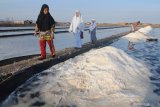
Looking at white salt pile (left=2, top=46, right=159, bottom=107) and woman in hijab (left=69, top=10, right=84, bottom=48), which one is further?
woman in hijab (left=69, top=10, right=84, bottom=48)

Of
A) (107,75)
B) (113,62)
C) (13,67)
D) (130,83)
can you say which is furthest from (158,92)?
(13,67)

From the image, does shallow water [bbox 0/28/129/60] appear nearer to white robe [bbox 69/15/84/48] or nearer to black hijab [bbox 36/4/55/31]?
white robe [bbox 69/15/84/48]

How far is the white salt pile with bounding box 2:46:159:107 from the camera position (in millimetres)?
7266

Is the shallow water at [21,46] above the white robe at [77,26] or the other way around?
the other way around

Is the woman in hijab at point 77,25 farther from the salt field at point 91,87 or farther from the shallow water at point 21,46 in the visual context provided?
the salt field at point 91,87

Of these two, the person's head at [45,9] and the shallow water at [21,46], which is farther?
the shallow water at [21,46]

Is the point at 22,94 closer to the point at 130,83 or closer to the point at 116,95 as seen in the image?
the point at 116,95

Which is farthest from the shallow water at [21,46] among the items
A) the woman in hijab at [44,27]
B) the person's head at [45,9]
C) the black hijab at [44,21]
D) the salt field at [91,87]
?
the salt field at [91,87]

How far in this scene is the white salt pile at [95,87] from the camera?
727 centimetres

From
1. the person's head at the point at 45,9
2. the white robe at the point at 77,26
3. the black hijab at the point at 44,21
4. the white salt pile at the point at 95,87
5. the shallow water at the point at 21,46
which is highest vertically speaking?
the person's head at the point at 45,9

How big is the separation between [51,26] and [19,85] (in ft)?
12.2

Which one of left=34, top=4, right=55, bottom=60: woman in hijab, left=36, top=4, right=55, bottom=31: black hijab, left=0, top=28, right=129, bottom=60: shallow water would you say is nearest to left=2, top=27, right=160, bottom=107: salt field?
left=34, top=4, right=55, bottom=60: woman in hijab

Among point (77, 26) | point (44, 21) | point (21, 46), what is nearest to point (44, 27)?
point (44, 21)

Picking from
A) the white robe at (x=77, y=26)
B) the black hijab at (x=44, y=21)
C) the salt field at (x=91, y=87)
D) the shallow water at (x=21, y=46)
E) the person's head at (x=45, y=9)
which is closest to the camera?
the salt field at (x=91, y=87)
